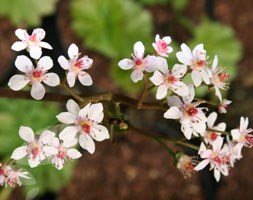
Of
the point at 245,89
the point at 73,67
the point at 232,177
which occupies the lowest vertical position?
the point at 232,177

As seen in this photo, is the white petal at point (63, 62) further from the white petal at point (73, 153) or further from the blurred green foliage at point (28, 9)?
the blurred green foliage at point (28, 9)

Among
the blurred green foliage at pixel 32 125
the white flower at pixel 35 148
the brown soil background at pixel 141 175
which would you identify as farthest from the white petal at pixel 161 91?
the brown soil background at pixel 141 175

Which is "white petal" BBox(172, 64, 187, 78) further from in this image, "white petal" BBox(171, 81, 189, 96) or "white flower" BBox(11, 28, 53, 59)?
"white flower" BBox(11, 28, 53, 59)

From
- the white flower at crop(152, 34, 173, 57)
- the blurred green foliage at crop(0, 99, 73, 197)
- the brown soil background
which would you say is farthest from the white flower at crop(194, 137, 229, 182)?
the brown soil background

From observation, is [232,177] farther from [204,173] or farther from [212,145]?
[212,145]

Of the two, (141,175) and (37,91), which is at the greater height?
(37,91)

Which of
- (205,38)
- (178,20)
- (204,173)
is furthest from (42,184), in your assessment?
(178,20)

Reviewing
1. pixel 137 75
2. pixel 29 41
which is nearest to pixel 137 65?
pixel 137 75

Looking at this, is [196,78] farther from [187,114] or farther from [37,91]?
[37,91]
